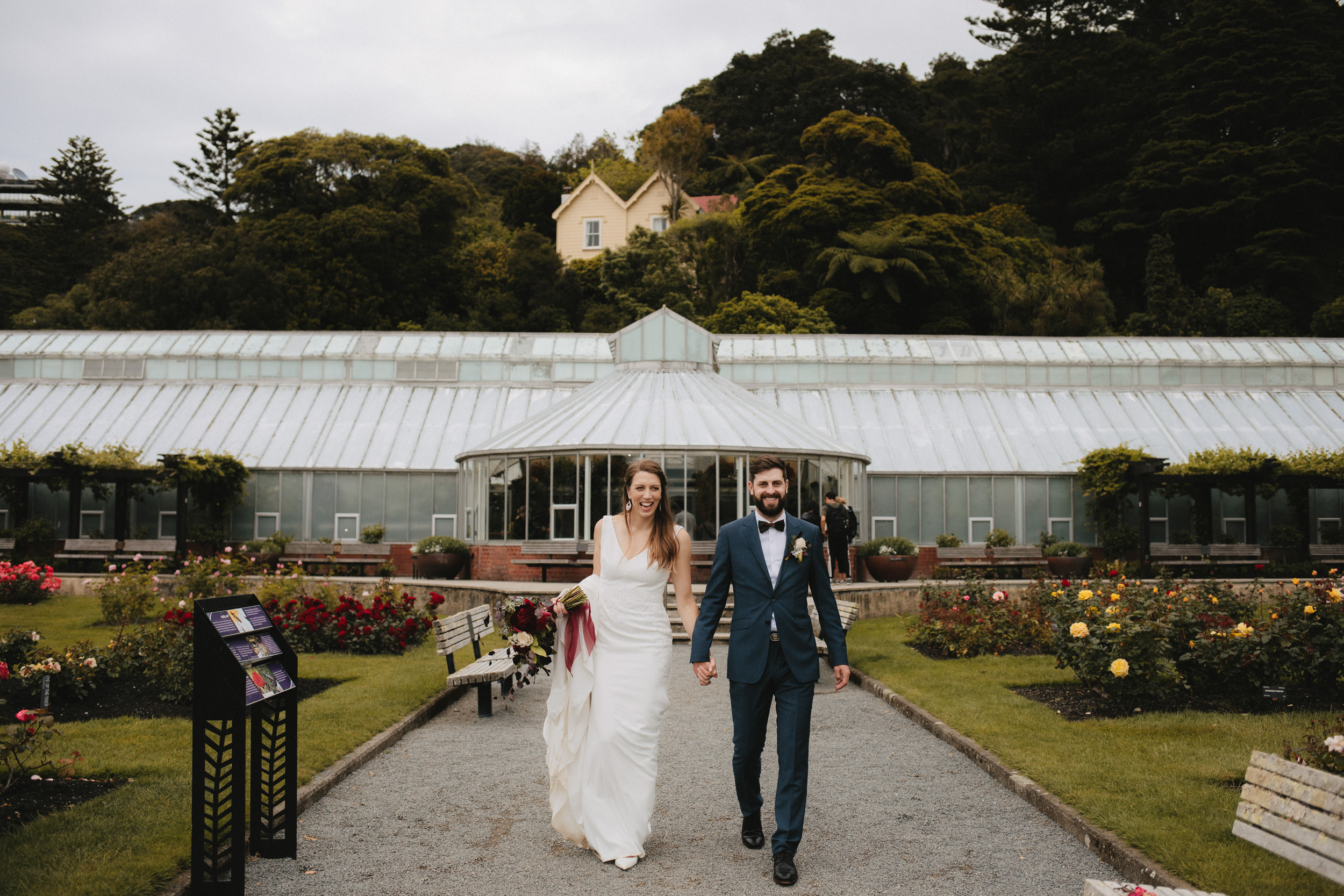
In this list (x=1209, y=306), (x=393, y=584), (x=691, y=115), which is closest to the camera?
(x=393, y=584)

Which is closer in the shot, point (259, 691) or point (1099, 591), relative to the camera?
point (259, 691)

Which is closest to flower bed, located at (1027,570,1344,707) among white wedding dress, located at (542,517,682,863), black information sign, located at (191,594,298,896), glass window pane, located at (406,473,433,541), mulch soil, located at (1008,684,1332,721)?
mulch soil, located at (1008,684,1332,721)

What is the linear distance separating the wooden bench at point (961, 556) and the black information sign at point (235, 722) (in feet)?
58.2

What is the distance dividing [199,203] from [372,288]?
520 inches

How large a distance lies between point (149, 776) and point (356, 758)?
1249 millimetres

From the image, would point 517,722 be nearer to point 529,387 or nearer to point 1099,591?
point 1099,591

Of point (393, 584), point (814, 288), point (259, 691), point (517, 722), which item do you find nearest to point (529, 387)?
point (393, 584)

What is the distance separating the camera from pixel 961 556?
69.4ft

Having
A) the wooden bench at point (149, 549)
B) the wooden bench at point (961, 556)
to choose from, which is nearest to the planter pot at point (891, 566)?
the wooden bench at point (961, 556)

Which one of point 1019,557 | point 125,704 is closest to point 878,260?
point 1019,557

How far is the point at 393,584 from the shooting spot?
13.8m

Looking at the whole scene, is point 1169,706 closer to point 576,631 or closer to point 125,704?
point 576,631

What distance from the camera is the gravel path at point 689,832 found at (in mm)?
4633

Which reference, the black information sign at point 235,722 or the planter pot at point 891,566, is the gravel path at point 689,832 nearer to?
the black information sign at point 235,722
